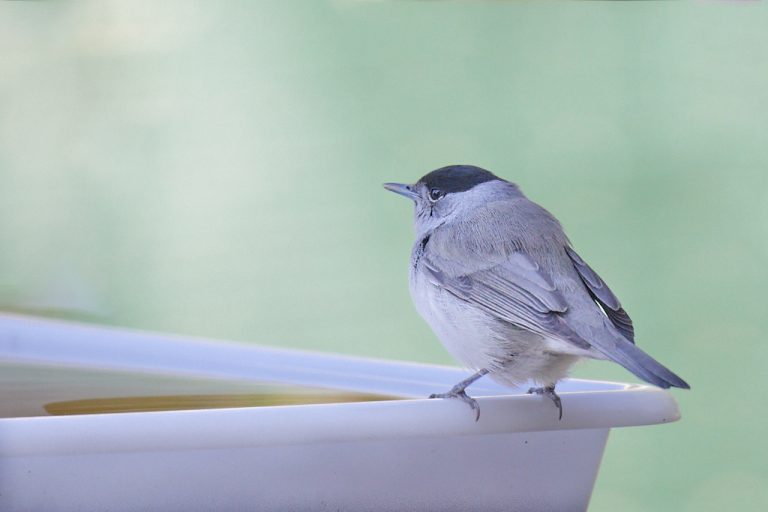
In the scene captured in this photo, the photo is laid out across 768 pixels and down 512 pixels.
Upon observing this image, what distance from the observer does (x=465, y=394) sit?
1361 mm

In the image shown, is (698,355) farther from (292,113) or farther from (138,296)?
(138,296)

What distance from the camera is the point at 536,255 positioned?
1716 millimetres

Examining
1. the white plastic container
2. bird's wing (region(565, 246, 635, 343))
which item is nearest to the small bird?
bird's wing (region(565, 246, 635, 343))

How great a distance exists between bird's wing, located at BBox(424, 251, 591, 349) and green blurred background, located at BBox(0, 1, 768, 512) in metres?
1.85

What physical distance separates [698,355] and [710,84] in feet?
3.31

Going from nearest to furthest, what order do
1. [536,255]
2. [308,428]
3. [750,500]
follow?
[308,428], [536,255], [750,500]

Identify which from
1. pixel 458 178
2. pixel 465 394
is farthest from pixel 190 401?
pixel 458 178

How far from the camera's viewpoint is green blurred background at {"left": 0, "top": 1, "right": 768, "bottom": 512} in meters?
3.62

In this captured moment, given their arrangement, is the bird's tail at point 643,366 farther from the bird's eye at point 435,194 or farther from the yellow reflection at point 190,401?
the bird's eye at point 435,194

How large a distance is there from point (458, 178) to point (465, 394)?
0.77 meters

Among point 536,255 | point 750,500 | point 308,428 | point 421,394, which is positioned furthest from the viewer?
point 750,500

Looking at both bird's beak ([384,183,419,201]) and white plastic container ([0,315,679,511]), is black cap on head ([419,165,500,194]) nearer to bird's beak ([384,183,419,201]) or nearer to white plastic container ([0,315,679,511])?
bird's beak ([384,183,419,201])

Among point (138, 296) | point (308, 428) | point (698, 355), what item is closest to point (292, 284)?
point (138, 296)

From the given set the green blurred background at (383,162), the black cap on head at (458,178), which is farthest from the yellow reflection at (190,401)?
the green blurred background at (383,162)
